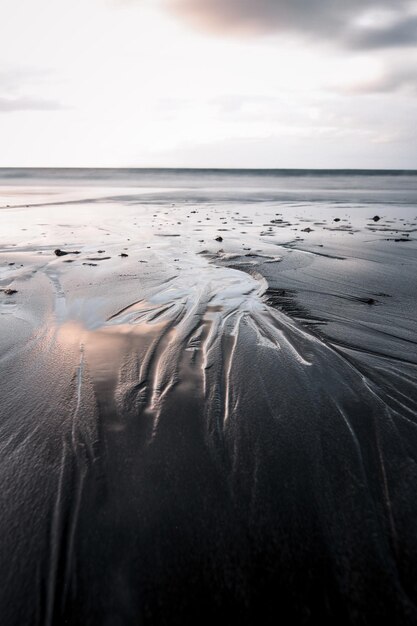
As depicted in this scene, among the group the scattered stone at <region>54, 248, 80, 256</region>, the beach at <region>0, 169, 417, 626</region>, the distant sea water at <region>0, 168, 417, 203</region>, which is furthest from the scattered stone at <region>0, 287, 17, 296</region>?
the distant sea water at <region>0, 168, 417, 203</region>

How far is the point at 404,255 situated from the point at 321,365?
18.5 feet

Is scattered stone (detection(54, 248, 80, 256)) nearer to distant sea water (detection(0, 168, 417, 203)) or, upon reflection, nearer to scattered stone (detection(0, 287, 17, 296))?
scattered stone (detection(0, 287, 17, 296))

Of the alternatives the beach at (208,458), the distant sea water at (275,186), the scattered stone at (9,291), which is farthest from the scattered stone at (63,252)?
the distant sea water at (275,186)

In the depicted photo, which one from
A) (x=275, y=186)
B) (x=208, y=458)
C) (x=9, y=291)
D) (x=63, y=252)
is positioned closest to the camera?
(x=208, y=458)

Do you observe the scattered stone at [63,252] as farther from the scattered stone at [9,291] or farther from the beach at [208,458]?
the beach at [208,458]

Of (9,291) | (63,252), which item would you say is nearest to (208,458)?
(9,291)

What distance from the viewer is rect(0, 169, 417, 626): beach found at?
59.3 inches

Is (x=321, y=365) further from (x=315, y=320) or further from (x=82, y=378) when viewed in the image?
(x=82, y=378)

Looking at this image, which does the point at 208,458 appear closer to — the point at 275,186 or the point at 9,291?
the point at 9,291

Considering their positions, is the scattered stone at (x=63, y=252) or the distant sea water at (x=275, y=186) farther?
the distant sea water at (x=275, y=186)

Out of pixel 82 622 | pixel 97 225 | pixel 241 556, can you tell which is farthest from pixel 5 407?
pixel 97 225

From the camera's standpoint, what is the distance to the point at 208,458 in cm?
219

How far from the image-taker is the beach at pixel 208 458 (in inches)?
59.3

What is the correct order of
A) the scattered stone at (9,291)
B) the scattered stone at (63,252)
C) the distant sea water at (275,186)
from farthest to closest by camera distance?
the distant sea water at (275,186) < the scattered stone at (63,252) < the scattered stone at (9,291)
